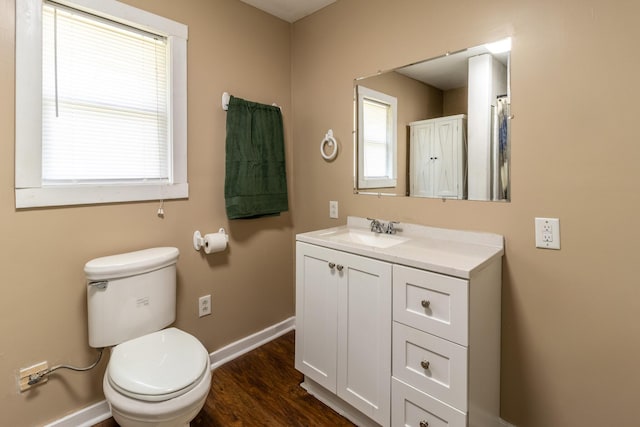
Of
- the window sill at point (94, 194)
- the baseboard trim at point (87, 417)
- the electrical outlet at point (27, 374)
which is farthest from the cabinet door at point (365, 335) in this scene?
the electrical outlet at point (27, 374)

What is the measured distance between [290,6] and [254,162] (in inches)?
43.6

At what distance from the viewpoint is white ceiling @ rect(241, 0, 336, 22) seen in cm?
224

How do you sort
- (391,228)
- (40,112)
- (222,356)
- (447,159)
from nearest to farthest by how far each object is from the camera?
(40,112)
(447,159)
(391,228)
(222,356)

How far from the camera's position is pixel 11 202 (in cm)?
145

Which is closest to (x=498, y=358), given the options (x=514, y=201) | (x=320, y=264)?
(x=514, y=201)

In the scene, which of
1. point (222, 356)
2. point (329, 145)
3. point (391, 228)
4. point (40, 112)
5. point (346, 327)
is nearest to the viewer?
point (40, 112)

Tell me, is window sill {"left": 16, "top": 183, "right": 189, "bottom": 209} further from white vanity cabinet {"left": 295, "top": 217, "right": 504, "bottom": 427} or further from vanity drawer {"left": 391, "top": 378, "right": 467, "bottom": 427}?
vanity drawer {"left": 391, "top": 378, "right": 467, "bottom": 427}

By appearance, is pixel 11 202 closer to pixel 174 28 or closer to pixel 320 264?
pixel 174 28

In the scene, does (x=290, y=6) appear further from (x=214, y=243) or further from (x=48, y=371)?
(x=48, y=371)

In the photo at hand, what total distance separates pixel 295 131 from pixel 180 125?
0.89m

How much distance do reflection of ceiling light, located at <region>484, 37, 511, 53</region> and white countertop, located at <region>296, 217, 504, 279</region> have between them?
856mm

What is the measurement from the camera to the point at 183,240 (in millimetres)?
Answer: 2004

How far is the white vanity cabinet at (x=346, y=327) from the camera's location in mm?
1489

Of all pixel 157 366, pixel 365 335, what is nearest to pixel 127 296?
pixel 157 366
